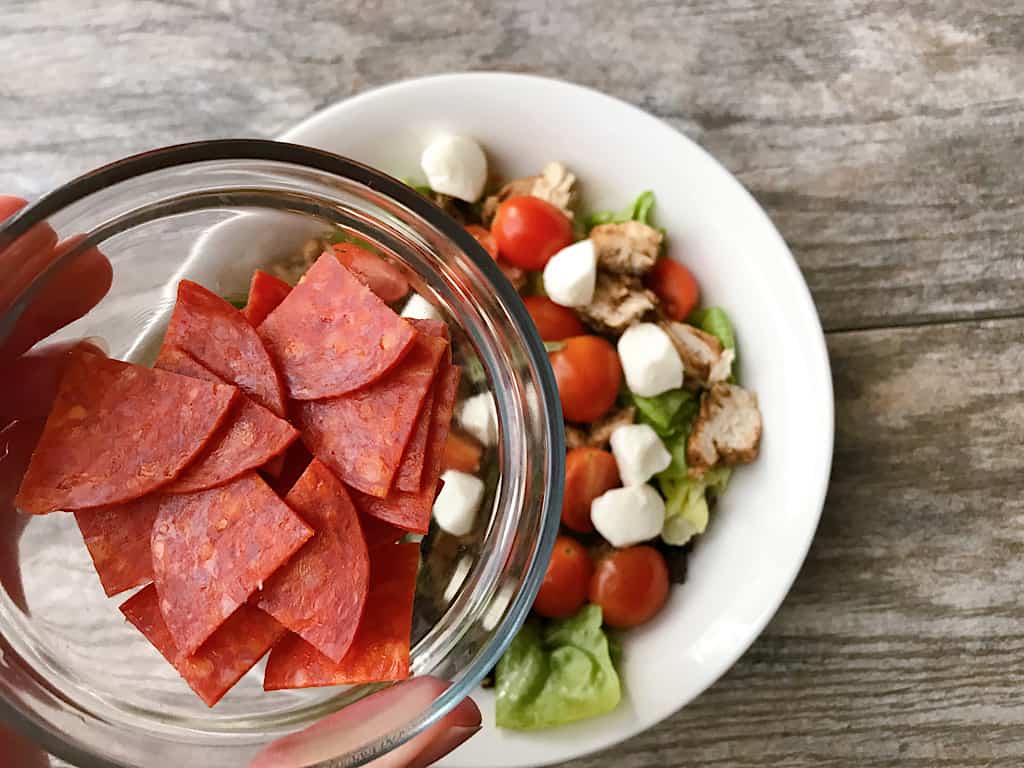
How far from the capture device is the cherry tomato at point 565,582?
1.18m

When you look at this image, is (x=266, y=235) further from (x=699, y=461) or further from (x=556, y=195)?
(x=699, y=461)

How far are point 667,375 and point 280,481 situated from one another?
0.58 metres

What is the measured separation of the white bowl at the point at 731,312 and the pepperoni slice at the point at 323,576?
433 millimetres

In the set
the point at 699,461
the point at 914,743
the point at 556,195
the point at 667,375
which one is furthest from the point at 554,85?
the point at 914,743

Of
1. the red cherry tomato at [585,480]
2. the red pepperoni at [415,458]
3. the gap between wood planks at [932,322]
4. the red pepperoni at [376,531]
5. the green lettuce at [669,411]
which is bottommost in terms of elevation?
the red cherry tomato at [585,480]

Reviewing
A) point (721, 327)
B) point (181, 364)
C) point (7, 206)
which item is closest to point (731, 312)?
point (721, 327)

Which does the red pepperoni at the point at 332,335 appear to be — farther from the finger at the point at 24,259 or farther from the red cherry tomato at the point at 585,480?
the red cherry tomato at the point at 585,480

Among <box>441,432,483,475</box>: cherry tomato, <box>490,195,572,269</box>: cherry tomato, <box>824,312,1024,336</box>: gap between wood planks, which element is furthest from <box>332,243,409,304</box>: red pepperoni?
<box>824,312,1024,336</box>: gap between wood planks

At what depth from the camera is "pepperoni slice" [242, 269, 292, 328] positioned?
792 millimetres

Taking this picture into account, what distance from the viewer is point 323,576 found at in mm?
736

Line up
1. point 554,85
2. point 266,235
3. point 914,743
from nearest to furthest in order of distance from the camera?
1. point 266,235
2. point 554,85
3. point 914,743

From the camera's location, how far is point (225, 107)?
125 cm

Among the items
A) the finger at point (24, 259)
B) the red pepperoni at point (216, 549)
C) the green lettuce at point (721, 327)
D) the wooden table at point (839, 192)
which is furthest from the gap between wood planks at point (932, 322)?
the finger at point (24, 259)

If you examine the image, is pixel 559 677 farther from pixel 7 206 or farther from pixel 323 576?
pixel 7 206
